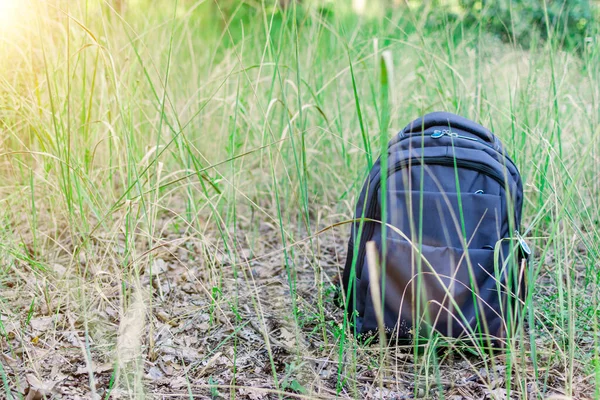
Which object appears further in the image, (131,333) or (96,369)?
(131,333)

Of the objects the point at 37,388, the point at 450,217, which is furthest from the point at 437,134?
the point at 37,388

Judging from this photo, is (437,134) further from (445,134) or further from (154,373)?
(154,373)

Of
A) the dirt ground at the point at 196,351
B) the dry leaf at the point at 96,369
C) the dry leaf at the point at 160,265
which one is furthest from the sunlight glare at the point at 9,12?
the dry leaf at the point at 96,369

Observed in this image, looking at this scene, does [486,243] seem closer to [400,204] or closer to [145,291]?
[400,204]

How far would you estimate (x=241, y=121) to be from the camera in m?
2.82

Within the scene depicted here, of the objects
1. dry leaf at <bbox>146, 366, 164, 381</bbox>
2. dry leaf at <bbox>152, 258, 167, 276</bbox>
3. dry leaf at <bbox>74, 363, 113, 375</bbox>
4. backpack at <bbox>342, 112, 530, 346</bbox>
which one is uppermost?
backpack at <bbox>342, 112, 530, 346</bbox>

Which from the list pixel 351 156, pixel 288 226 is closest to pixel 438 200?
pixel 288 226

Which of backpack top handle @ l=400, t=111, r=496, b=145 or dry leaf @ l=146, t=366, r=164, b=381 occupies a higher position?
backpack top handle @ l=400, t=111, r=496, b=145

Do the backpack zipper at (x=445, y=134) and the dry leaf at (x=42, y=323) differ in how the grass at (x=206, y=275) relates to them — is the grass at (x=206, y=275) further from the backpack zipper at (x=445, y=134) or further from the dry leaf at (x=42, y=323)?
the backpack zipper at (x=445, y=134)

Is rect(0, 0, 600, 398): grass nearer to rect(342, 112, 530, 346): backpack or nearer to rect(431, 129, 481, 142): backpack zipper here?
rect(342, 112, 530, 346): backpack

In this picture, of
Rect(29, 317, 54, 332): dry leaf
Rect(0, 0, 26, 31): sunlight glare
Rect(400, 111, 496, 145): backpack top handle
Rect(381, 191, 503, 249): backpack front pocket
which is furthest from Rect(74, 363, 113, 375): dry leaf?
Rect(0, 0, 26, 31): sunlight glare

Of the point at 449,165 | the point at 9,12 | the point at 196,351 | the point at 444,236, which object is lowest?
the point at 196,351

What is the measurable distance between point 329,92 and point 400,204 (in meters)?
1.63

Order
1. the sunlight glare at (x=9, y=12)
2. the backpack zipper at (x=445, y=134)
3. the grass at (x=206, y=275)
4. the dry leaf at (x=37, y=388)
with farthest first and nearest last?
1. the sunlight glare at (x=9, y=12)
2. the backpack zipper at (x=445, y=134)
3. the grass at (x=206, y=275)
4. the dry leaf at (x=37, y=388)
